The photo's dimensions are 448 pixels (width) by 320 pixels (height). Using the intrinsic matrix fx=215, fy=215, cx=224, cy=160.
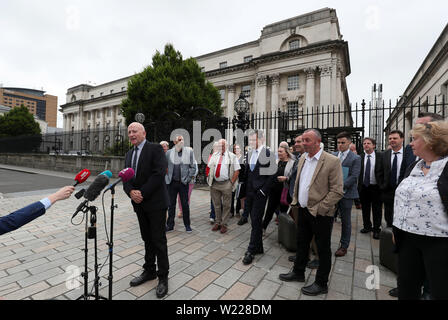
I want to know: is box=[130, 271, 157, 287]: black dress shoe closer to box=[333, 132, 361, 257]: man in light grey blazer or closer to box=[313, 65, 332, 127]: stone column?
box=[333, 132, 361, 257]: man in light grey blazer

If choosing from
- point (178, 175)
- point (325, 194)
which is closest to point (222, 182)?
point (178, 175)

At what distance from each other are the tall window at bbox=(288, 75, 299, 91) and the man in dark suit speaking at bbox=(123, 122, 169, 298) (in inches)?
1246

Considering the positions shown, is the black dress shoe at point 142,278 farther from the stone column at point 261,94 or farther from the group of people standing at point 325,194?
the stone column at point 261,94

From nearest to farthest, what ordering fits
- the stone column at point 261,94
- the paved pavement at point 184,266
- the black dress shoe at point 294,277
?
1. the paved pavement at point 184,266
2. the black dress shoe at point 294,277
3. the stone column at point 261,94

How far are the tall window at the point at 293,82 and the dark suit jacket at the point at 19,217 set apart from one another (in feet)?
108

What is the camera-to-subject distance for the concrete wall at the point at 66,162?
41.7 ft

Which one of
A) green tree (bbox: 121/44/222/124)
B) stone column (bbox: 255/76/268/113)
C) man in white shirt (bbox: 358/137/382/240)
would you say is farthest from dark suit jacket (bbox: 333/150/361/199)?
stone column (bbox: 255/76/268/113)

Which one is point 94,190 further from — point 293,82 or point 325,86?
point 293,82

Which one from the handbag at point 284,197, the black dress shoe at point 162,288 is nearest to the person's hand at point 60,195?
the black dress shoe at point 162,288

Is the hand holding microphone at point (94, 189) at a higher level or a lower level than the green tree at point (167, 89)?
lower

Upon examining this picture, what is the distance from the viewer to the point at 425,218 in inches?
66.9

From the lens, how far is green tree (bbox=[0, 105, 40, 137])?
36188 millimetres

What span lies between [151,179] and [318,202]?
2.09 metres

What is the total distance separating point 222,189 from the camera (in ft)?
16.1
